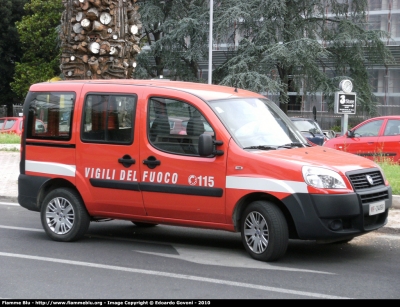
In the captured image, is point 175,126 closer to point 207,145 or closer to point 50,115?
point 207,145

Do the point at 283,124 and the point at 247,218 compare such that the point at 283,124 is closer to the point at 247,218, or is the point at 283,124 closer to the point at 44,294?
the point at 247,218

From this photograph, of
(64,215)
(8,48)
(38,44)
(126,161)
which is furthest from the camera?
(8,48)

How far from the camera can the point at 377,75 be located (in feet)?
178

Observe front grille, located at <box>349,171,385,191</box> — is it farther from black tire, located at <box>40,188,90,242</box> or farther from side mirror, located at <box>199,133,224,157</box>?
black tire, located at <box>40,188,90,242</box>

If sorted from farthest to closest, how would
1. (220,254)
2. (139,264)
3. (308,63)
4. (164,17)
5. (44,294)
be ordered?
(164,17), (308,63), (220,254), (139,264), (44,294)

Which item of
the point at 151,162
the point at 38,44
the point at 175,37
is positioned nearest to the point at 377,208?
the point at 151,162

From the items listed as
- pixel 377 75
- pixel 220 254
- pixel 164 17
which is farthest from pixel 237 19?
pixel 220 254

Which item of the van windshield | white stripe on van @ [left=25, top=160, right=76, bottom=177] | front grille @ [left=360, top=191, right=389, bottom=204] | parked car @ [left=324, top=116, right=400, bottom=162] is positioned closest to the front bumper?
front grille @ [left=360, top=191, right=389, bottom=204]

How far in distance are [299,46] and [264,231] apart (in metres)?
28.5

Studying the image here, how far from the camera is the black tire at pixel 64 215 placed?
9641 millimetres

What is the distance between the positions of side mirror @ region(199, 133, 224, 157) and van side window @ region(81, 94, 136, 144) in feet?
3.78

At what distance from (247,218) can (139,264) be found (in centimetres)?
129

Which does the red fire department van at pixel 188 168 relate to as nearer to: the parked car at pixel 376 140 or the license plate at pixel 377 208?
the license plate at pixel 377 208

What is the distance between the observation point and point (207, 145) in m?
8.42
